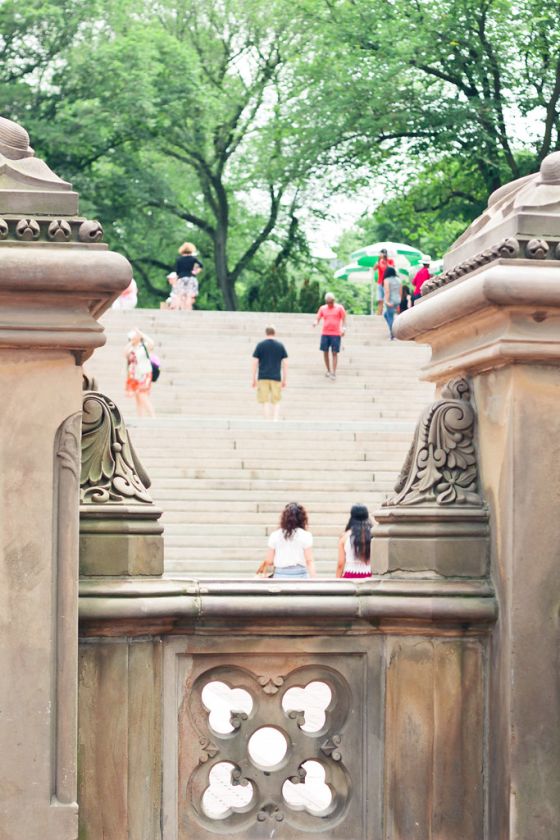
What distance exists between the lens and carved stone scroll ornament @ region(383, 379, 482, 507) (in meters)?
5.36

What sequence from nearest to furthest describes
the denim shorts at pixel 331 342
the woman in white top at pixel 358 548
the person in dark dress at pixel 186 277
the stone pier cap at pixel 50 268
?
the stone pier cap at pixel 50 268 < the woman in white top at pixel 358 548 < the denim shorts at pixel 331 342 < the person in dark dress at pixel 186 277

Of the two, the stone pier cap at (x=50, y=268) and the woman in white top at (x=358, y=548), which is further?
the woman in white top at (x=358, y=548)

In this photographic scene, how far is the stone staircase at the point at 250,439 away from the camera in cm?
1873

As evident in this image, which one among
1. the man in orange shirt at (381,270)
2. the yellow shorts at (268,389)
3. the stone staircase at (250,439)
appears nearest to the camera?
the stone staircase at (250,439)

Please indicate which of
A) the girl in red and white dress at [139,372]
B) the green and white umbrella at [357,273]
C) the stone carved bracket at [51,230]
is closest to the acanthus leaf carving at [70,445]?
the stone carved bracket at [51,230]

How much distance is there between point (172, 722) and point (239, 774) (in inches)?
10.2

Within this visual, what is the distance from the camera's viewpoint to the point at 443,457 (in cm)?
541

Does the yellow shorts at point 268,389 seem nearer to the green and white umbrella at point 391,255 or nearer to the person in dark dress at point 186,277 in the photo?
the person in dark dress at point 186,277

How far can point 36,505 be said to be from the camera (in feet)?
16.0

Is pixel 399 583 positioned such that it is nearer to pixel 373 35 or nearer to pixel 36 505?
pixel 36 505

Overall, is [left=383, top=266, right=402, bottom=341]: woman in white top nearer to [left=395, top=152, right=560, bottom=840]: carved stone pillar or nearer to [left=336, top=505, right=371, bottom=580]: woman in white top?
[left=336, top=505, right=371, bottom=580]: woman in white top

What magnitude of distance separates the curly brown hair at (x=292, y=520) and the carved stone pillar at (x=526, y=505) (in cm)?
747

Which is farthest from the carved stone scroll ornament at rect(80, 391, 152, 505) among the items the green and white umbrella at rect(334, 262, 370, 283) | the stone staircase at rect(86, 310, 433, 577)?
the green and white umbrella at rect(334, 262, 370, 283)

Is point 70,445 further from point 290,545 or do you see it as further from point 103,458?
point 290,545
